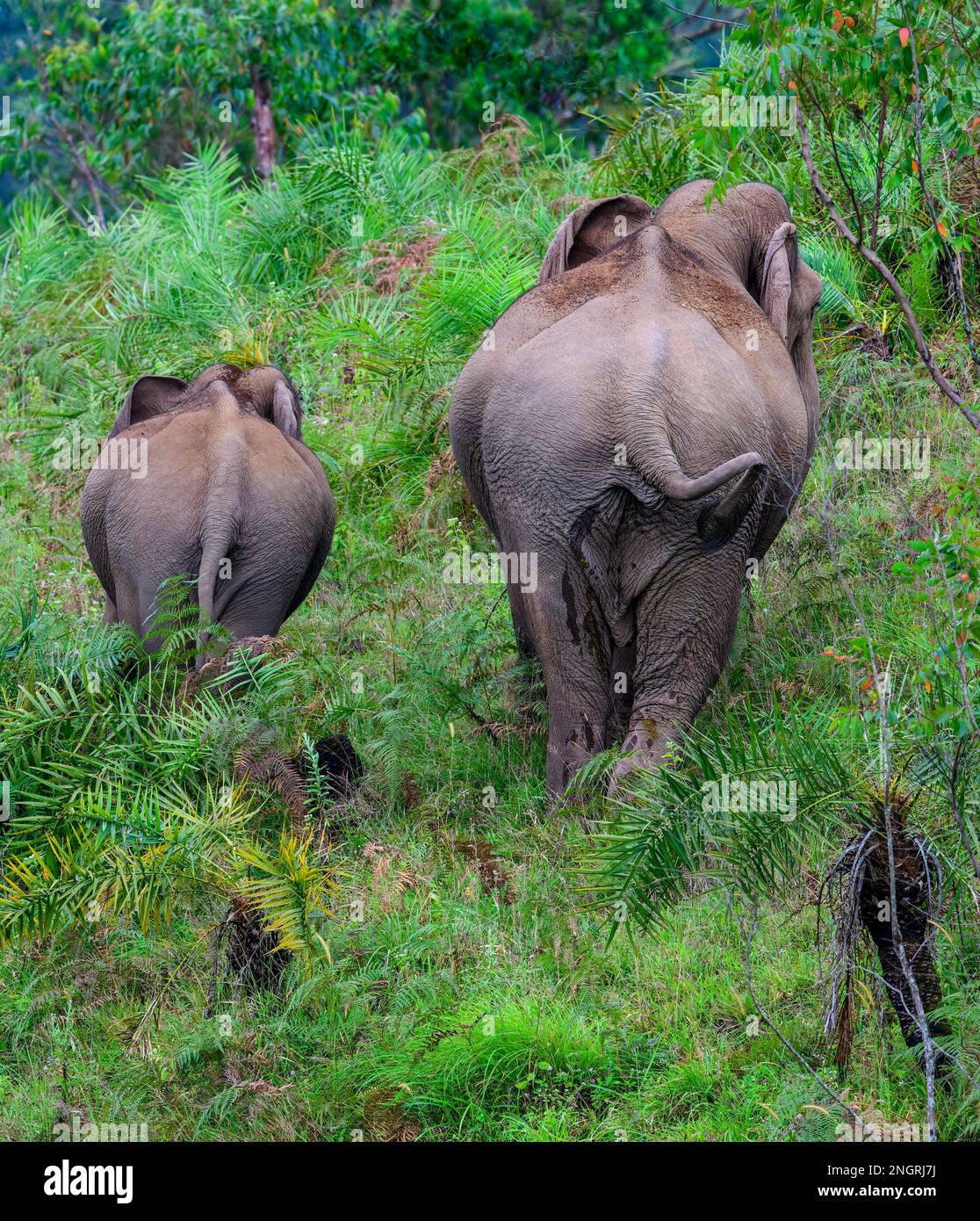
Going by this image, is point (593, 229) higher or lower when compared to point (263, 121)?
lower

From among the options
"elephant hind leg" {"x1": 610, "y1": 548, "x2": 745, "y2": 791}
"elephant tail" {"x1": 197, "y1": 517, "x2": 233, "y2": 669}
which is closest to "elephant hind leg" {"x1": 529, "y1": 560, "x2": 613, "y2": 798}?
"elephant hind leg" {"x1": 610, "y1": 548, "x2": 745, "y2": 791}

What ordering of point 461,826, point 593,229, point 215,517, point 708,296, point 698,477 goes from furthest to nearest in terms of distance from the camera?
point 593,229, point 215,517, point 461,826, point 708,296, point 698,477

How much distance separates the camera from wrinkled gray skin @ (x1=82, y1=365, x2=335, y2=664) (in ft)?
23.9

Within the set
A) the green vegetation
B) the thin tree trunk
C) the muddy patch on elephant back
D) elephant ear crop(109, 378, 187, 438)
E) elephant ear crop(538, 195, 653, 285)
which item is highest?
the thin tree trunk

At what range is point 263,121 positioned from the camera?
704 inches

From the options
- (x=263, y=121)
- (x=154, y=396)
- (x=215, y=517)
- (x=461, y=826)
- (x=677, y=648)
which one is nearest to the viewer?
(x=677, y=648)

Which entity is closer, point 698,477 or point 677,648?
point 698,477

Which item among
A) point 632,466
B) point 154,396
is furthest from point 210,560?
point 632,466

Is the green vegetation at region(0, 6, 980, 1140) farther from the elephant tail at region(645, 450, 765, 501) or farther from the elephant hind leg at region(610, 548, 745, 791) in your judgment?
the elephant tail at region(645, 450, 765, 501)

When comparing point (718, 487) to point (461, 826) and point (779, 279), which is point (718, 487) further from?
point (461, 826)

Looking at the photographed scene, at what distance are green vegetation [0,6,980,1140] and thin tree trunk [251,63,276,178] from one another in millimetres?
6509

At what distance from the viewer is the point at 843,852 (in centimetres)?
477

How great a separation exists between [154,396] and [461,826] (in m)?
2.94

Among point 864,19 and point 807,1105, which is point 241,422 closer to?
point 864,19
